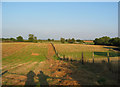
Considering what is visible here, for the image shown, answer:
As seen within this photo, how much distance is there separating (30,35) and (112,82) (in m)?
112

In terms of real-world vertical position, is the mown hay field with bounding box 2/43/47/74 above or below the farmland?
below

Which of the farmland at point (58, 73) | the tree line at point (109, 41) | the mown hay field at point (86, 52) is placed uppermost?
the tree line at point (109, 41)

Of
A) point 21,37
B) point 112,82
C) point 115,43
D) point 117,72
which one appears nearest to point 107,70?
point 117,72

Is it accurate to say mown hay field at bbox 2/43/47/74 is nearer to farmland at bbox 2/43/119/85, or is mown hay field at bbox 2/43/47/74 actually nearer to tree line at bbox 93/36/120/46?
farmland at bbox 2/43/119/85

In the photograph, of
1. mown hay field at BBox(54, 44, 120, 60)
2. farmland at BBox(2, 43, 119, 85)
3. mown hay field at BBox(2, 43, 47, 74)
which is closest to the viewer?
farmland at BBox(2, 43, 119, 85)

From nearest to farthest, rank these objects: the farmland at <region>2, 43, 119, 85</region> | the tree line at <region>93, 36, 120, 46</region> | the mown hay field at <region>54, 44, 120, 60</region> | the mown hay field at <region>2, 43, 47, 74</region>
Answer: the farmland at <region>2, 43, 119, 85</region>, the mown hay field at <region>2, 43, 47, 74</region>, the mown hay field at <region>54, 44, 120, 60</region>, the tree line at <region>93, 36, 120, 46</region>

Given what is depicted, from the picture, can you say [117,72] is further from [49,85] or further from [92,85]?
[49,85]

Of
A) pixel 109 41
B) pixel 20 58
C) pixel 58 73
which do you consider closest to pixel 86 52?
pixel 20 58

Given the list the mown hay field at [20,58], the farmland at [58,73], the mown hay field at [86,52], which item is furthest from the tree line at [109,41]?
the farmland at [58,73]

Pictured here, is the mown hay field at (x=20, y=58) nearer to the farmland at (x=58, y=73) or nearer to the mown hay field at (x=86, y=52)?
the farmland at (x=58, y=73)

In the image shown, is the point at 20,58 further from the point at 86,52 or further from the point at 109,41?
the point at 109,41

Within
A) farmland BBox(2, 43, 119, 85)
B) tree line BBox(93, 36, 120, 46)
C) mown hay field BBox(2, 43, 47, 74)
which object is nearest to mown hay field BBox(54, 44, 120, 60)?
farmland BBox(2, 43, 119, 85)

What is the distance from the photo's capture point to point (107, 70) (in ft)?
22.9

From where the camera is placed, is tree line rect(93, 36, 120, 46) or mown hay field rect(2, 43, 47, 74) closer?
mown hay field rect(2, 43, 47, 74)
